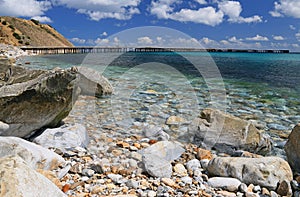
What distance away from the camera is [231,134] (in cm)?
484

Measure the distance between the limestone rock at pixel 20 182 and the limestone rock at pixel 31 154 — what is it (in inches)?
38.8

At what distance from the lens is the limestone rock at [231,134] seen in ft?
15.4

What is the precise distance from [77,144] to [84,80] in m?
5.21

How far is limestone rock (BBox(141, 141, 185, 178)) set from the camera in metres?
3.50

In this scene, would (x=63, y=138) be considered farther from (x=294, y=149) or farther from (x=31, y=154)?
(x=294, y=149)

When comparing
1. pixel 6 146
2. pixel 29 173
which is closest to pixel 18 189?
pixel 29 173

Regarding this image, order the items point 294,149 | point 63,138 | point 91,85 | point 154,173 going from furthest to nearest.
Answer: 1. point 91,85
2. point 63,138
3. point 294,149
4. point 154,173

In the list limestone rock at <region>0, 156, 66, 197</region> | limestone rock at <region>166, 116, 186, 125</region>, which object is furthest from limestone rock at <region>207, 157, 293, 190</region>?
limestone rock at <region>166, 116, 186, 125</region>

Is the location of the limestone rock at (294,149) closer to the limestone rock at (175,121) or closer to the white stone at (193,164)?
the white stone at (193,164)

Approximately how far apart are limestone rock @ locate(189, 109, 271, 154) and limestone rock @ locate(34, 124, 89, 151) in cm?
220

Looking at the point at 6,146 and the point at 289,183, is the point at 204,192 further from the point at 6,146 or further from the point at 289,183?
the point at 6,146

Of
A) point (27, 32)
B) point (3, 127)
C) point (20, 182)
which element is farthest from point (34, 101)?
point (27, 32)

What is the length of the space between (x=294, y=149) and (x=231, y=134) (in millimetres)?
1081

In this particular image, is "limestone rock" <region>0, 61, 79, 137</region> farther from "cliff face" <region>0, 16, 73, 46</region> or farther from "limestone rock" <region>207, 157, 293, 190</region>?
"cliff face" <region>0, 16, 73, 46</region>
